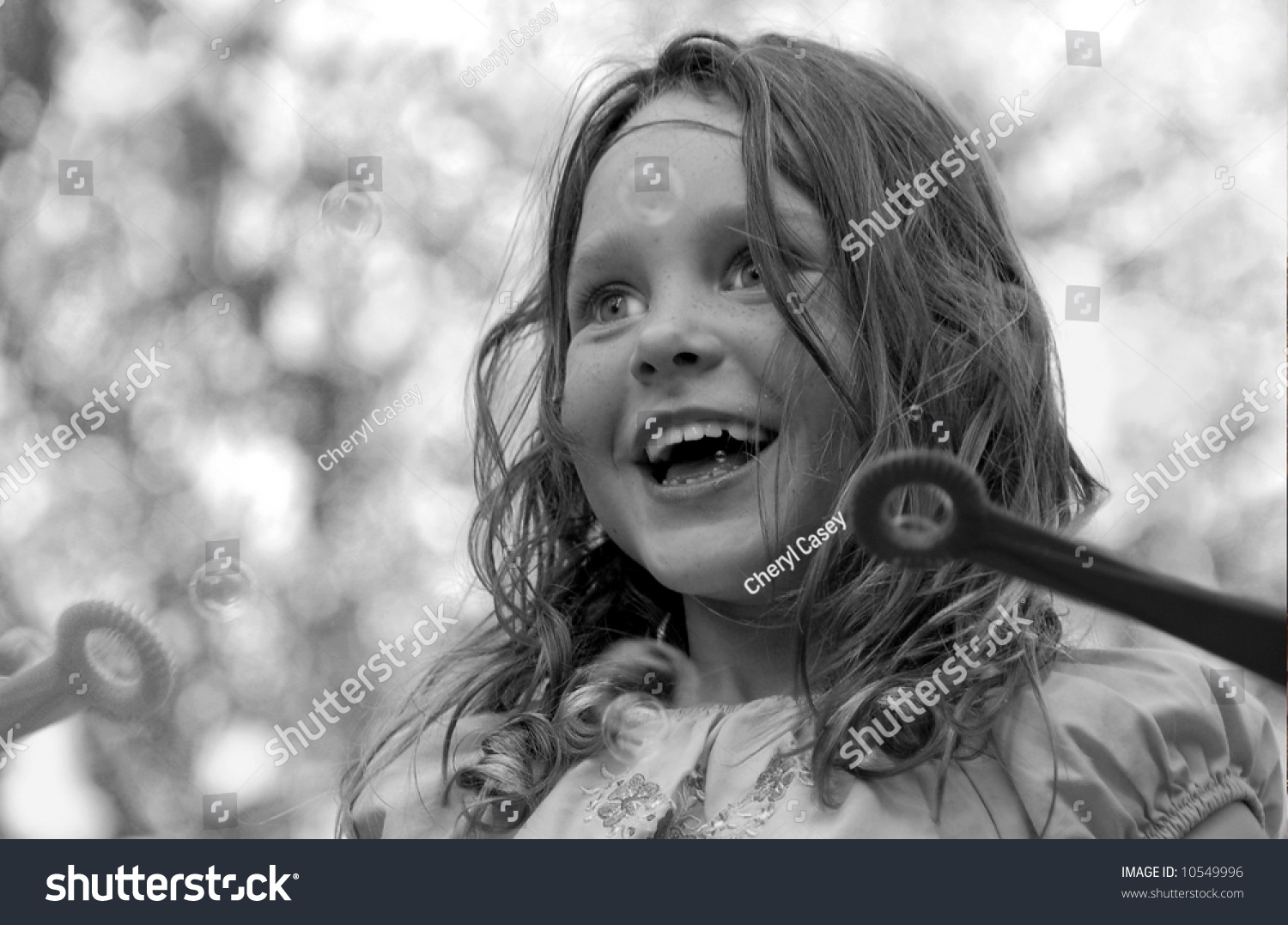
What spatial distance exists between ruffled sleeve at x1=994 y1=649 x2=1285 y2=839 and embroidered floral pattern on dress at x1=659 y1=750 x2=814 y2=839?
0.38ft

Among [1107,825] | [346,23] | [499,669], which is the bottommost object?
[1107,825]

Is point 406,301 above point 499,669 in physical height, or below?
above

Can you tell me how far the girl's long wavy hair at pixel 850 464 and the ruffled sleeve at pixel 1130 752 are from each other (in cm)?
3

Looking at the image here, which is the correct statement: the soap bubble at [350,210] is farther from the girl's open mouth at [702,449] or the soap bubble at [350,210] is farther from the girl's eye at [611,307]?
the girl's open mouth at [702,449]

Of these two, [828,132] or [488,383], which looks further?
[488,383]

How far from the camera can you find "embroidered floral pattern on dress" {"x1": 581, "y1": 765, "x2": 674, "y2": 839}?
32.2 inches

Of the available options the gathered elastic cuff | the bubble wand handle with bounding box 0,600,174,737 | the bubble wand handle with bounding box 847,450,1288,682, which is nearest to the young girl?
the gathered elastic cuff

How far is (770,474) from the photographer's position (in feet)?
2.73

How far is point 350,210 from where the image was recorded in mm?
1204

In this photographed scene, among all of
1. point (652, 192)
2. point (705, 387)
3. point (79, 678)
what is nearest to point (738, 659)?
point (705, 387)

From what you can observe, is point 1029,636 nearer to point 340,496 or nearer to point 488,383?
point 488,383

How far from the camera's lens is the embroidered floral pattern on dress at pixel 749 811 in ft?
2.63

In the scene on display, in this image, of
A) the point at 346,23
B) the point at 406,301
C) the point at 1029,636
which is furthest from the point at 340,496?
the point at 1029,636
